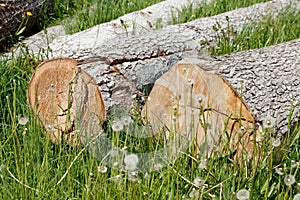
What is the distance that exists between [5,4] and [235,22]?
2130 mm

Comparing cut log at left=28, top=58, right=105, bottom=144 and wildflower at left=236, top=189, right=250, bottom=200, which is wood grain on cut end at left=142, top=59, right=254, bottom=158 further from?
wildflower at left=236, top=189, right=250, bottom=200

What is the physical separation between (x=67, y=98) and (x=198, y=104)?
0.86m

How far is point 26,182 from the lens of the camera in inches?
95.7

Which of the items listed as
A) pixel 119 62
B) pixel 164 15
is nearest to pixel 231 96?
pixel 119 62

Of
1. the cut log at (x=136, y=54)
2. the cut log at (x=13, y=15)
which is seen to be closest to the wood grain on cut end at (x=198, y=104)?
the cut log at (x=136, y=54)

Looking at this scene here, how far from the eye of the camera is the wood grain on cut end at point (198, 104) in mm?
2852

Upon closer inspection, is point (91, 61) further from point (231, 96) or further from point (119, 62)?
point (231, 96)

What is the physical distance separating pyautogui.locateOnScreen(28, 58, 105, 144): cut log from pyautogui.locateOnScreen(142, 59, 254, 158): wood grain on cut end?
0.33 metres

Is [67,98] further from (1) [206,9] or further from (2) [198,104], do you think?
(1) [206,9]

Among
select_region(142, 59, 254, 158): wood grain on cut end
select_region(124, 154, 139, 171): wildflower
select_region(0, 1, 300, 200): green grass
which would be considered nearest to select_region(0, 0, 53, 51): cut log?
select_region(0, 1, 300, 200): green grass

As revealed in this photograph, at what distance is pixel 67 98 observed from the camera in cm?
334

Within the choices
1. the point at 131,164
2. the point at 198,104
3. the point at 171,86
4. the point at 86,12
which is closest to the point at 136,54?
the point at 171,86

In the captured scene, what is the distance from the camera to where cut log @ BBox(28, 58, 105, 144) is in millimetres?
3199

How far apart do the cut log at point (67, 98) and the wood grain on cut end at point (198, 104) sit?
A: 1.10ft
